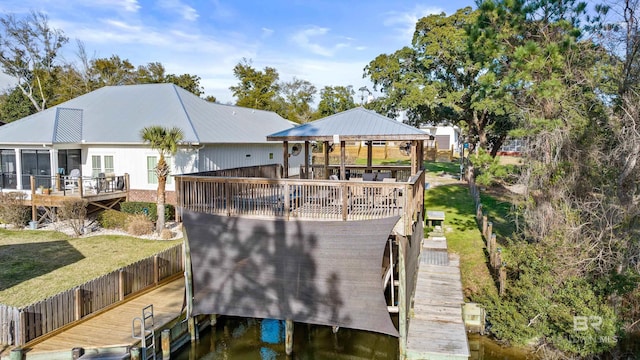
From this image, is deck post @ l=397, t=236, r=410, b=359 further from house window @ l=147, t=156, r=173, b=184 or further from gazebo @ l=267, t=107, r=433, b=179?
house window @ l=147, t=156, r=173, b=184

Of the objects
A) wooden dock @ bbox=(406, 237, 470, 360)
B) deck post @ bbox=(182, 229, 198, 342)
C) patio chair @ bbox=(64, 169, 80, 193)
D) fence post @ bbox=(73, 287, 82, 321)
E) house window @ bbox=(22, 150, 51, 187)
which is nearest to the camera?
wooden dock @ bbox=(406, 237, 470, 360)

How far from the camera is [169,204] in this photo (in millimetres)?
19344

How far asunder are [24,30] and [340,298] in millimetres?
41951

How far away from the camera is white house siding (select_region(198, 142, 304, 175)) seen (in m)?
20.0

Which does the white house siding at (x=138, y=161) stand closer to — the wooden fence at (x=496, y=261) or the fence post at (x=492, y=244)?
the wooden fence at (x=496, y=261)

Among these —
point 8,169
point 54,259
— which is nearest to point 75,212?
point 54,259

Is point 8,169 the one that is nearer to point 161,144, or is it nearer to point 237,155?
point 161,144

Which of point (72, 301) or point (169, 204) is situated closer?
point (72, 301)

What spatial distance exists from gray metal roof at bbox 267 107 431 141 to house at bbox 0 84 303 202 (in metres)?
7.28

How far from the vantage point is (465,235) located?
17.2 metres

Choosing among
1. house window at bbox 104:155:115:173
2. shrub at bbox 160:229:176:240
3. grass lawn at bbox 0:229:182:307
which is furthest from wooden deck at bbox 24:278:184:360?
house window at bbox 104:155:115:173

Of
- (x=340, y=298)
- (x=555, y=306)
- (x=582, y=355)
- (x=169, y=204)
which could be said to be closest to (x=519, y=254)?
(x=555, y=306)

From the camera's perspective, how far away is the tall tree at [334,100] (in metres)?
50.6

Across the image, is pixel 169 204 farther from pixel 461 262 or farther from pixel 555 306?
pixel 555 306
